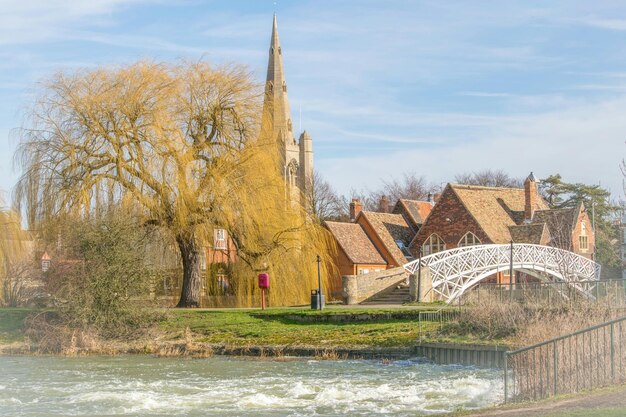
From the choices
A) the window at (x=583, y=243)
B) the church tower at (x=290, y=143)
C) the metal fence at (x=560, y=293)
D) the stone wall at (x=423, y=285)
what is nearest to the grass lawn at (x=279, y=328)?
the metal fence at (x=560, y=293)

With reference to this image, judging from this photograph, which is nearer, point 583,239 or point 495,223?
point 495,223

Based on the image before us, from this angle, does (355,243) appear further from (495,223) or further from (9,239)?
(9,239)

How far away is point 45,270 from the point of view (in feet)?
142

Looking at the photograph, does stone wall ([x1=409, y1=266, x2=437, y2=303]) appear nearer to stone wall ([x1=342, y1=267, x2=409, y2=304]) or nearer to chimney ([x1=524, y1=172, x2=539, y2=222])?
stone wall ([x1=342, y1=267, x2=409, y2=304])

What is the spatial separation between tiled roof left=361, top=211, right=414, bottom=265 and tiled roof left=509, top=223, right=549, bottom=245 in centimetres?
850

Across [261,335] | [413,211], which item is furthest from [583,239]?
[261,335]

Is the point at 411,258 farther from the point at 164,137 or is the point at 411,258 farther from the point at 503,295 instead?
the point at 503,295

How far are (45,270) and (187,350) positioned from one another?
1002 cm

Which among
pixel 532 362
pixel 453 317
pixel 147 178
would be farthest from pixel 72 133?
pixel 532 362

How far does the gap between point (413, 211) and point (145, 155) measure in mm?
36706

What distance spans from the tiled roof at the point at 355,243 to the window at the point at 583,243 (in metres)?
17.6

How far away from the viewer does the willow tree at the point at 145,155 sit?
145 feet

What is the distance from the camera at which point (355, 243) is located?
221 ft

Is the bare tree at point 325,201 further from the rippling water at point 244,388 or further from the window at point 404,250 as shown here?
the rippling water at point 244,388
